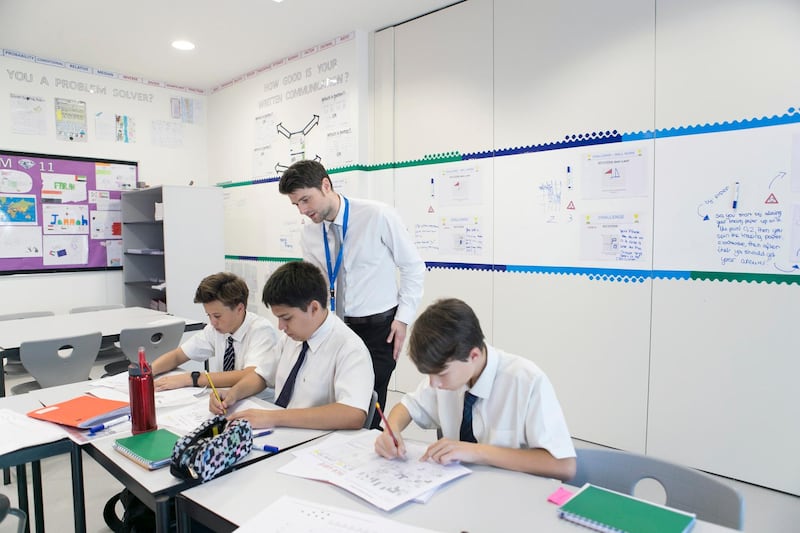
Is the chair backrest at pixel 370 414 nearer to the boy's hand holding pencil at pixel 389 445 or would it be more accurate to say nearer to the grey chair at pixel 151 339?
the boy's hand holding pencil at pixel 389 445

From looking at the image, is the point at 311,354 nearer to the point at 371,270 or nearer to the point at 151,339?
the point at 371,270

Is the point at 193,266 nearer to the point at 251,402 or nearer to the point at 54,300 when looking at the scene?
the point at 54,300

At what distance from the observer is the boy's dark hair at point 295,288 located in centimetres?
182

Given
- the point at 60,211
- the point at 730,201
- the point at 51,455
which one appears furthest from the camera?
the point at 60,211

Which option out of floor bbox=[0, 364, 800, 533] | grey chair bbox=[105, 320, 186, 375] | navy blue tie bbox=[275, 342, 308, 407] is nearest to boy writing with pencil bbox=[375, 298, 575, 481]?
navy blue tie bbox=[275, 342, 308, 407]

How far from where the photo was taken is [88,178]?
17.5ft

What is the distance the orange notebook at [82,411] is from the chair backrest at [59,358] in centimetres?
107

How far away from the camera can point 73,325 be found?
11.5 feet

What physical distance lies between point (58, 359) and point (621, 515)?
2.93 meters

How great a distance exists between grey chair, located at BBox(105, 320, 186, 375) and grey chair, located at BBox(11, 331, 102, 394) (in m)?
0.15

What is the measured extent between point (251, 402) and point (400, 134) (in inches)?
114

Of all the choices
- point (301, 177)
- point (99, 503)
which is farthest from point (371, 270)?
point (99, 503)

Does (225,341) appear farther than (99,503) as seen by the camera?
No

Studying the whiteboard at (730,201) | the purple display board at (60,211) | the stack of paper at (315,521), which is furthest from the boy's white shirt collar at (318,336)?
the purple display board at (60,211)
